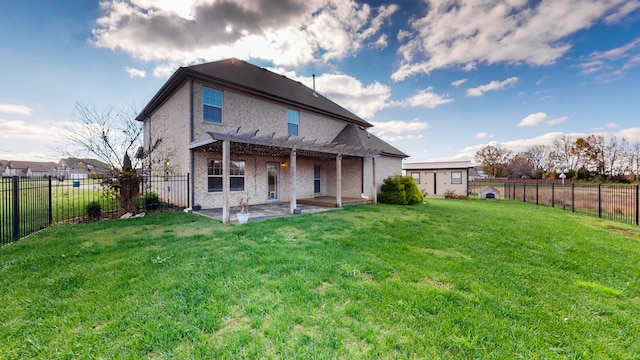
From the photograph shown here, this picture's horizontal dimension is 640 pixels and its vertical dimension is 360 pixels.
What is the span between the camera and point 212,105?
9.94m

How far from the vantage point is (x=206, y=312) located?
101 inches

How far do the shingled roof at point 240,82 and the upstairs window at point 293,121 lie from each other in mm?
477

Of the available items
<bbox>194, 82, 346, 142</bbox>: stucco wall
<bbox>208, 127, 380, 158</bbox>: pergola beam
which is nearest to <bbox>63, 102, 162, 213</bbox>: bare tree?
<bbox>194, 82, 346, 142</bbox>: stucco wall

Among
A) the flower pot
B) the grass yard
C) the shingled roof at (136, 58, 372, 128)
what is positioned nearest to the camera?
the grass yard

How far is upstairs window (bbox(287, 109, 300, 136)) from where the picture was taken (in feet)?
42.3

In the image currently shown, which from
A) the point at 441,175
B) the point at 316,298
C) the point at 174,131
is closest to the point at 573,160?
the point at 441,175

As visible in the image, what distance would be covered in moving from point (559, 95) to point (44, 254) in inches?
919

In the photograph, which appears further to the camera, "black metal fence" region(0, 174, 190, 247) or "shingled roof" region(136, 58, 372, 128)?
"shingled roof" region(136, 58, 372, 128)

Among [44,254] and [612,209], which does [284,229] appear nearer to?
[44,254]

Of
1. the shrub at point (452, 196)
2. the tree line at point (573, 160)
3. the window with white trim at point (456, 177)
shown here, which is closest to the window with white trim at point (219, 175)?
the shrub at point (452, 196)

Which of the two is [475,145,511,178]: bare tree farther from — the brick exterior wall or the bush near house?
the bush near house

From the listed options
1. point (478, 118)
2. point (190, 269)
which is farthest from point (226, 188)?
point (478, 118)

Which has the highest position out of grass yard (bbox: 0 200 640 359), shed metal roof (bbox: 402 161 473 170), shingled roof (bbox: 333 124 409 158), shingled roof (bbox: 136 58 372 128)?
shingled roof (bbox: 136 58 372 128)

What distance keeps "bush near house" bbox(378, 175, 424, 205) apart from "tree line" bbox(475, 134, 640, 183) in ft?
91.5
